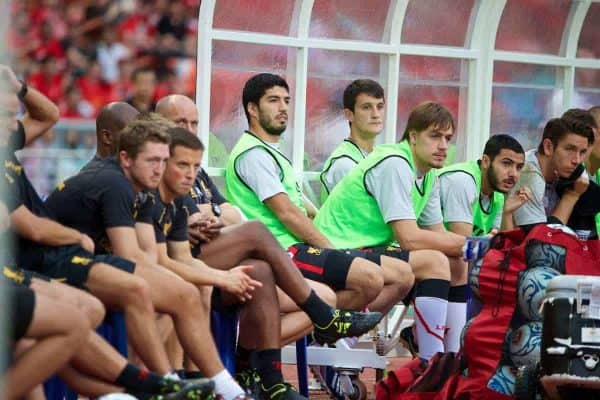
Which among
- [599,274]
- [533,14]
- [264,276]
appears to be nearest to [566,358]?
[599,274]

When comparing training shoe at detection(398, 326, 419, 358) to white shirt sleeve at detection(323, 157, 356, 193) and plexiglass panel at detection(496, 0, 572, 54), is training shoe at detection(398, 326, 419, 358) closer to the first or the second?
white shirt sleeve at detection(323, 157, 356, 193)

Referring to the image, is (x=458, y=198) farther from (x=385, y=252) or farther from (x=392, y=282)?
(x=392, y=282)

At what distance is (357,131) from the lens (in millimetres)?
9203

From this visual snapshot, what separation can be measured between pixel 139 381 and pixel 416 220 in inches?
127

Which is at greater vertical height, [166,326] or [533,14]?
[533,14]

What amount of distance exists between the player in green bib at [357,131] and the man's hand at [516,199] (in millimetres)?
963

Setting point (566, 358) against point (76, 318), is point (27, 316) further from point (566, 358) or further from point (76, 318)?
point (566, 358)

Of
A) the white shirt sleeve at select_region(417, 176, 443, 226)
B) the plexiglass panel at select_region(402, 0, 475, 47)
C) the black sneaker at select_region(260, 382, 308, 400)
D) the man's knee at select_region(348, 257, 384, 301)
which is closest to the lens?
the black sneaker at select_region(260, 382, 308, 400)

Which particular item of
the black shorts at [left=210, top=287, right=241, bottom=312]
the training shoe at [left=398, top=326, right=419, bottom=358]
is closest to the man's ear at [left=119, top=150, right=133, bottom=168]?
the black shorts at [left=210, top=287, right=241, bottom=312]

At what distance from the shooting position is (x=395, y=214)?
819 cm

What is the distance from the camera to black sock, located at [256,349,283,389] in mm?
6883

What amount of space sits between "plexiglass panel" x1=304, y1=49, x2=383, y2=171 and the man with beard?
1.37 m

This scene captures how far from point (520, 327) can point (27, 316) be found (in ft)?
9.51

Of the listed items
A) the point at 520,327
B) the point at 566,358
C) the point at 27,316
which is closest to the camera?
the point at 27,316
